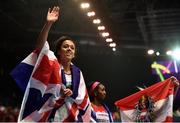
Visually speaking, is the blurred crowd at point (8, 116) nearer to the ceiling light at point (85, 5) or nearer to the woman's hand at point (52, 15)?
the ceiling light at point (85, 5)

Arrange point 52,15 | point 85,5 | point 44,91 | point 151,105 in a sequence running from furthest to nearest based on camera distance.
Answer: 1. point 85,5
2. point 151,105
3. point 52,15
4. point 44,91

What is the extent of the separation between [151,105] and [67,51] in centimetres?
192

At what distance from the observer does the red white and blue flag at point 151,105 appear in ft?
12.9

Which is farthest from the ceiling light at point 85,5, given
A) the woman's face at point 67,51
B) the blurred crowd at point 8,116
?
the woman's face at point 67,51

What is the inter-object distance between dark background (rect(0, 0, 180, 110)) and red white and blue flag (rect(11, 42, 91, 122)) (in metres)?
3.82

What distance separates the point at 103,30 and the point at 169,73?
217 centimetres

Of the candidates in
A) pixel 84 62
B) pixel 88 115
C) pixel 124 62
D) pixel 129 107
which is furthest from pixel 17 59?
pixel 88 115

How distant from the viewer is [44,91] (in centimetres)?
207

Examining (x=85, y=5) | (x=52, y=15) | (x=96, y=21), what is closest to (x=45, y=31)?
(x=52, y=15)

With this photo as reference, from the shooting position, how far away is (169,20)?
7168 mm

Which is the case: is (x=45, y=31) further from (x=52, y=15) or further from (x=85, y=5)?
(x=85, y=5)

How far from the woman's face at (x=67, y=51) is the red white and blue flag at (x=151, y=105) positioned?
5.92 feet

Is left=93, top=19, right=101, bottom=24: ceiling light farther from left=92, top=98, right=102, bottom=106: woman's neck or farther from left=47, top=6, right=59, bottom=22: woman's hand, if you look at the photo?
left=47, top=6, right=59, bottom=22: woman's hand

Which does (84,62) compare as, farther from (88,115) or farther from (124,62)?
(88,115)
